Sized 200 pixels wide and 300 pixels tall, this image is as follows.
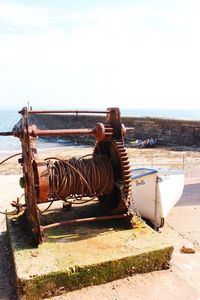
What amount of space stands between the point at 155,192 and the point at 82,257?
312cm

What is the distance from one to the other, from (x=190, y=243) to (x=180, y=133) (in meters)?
20.2

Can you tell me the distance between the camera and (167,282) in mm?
5129

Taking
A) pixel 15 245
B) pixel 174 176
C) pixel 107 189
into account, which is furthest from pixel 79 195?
pixel 174 176

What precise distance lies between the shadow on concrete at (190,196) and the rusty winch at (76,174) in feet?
12.3

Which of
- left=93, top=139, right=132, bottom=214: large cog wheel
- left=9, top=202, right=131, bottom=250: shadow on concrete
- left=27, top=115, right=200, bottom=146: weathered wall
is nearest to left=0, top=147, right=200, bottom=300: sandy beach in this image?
left=9, top=202, right=131, bottom=250: shadow on concrete

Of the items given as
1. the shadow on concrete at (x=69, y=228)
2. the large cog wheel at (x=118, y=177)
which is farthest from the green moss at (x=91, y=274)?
the large cog wheel at (x=118, y=177)

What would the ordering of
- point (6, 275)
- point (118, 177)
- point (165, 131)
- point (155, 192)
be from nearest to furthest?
point (6, 275)
point (118, 177)
point (155, 192)
point (165, 131)

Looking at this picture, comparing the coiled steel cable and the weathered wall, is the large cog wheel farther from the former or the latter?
the weathered wall

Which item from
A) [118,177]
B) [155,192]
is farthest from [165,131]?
[118,177]

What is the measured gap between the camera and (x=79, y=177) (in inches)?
238

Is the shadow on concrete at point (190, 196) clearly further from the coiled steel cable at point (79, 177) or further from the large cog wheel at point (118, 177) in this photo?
the coiled steel cable at point (79, 177)

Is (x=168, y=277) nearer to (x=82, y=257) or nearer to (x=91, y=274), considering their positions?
(x=91, y=274)

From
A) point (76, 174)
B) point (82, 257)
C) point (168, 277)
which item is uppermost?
point (76, 174)

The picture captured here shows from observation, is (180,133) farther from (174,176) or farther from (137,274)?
(137,274)
